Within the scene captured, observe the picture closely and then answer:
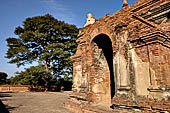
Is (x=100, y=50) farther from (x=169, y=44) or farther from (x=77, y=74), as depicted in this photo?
(x=169, y=44)

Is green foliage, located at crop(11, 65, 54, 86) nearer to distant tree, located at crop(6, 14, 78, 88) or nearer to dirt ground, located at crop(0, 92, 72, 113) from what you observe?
distant tree, located at crop(6, 14, 78, 88)

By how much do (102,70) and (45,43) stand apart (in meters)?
16.3

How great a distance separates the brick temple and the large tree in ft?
41.5

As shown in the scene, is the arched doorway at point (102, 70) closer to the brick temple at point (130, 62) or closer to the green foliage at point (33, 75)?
the brick temple at point (130, 62)

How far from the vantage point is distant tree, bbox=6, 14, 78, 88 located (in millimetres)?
19797

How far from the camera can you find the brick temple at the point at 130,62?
14.1 ft

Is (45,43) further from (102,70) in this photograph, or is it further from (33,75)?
(102,70)

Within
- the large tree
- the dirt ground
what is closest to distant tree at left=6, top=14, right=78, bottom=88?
the large tree

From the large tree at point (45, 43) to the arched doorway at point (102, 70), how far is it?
12511mm

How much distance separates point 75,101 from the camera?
7.30 metres

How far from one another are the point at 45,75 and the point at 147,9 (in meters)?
16.3

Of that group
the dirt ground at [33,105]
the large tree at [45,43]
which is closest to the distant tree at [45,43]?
the large tree at [45,43]

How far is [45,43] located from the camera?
21.6m

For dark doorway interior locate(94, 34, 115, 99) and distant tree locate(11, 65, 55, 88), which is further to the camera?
distant tree locate(11, 65, 55, 88)
